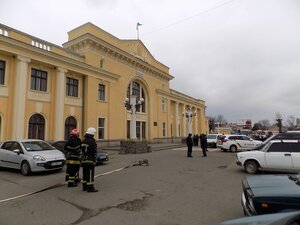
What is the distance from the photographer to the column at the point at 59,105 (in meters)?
21.9

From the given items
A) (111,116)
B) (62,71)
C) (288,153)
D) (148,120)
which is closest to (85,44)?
(62,71)

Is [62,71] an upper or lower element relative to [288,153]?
upper

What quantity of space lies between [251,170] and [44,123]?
17.4m

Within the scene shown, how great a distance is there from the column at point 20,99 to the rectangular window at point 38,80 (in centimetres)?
133

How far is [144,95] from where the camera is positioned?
121 feet

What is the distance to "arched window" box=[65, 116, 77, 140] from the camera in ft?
77.6

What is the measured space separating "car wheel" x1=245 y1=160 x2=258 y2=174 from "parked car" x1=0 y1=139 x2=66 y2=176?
27.5 ft

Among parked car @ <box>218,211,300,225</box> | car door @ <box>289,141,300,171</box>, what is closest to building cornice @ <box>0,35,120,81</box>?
car door @ <box>289,141,300,171</box>

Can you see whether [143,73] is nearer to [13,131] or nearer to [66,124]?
[66,124]

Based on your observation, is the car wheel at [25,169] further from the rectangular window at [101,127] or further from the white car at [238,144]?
the white car at [238,144]

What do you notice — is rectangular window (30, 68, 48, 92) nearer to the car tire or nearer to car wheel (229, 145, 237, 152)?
the car tire

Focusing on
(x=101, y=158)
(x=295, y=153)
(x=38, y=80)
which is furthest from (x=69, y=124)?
(x=295, y=153)

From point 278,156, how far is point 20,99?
17.8 meters

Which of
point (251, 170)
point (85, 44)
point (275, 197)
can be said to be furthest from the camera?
point (85, 44)
